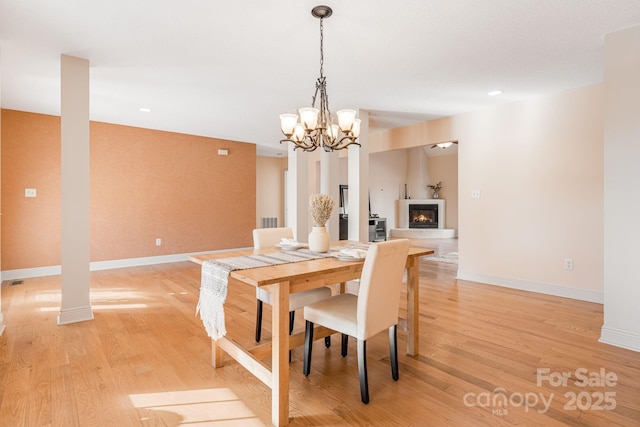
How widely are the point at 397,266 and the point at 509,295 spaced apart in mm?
2741

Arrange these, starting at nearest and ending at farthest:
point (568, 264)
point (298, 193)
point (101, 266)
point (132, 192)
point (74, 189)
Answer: point (74, 189), point (568, 264), point (298, 193), point (101, 266), point (132, 192)

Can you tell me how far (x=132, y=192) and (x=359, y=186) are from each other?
4.02 metres

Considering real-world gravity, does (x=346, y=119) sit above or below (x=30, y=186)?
above

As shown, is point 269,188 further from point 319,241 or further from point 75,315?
point 319,241

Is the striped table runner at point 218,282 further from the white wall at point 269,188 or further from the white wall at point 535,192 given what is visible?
the white wall at point 269,188

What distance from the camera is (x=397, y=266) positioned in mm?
2016

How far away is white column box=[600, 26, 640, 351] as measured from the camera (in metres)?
2.53

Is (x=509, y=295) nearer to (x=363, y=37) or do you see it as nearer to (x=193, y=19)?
(x=363, y=37)

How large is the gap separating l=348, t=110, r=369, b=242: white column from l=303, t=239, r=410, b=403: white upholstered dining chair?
2.47m

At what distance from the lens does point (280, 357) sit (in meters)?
1.69

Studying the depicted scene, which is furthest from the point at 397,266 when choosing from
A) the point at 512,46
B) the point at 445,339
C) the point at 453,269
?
the point at 453,269

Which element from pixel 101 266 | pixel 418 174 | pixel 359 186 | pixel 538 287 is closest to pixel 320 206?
pixel 359 186

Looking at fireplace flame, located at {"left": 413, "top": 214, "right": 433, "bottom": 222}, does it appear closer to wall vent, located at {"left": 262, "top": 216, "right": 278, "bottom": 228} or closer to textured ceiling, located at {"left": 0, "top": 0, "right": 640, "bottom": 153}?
wall vent, located at {"left": 262, "top": 216, "right": 278, "bottom": 228}

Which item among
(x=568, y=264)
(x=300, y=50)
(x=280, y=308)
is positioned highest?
(x=300, y=50)
